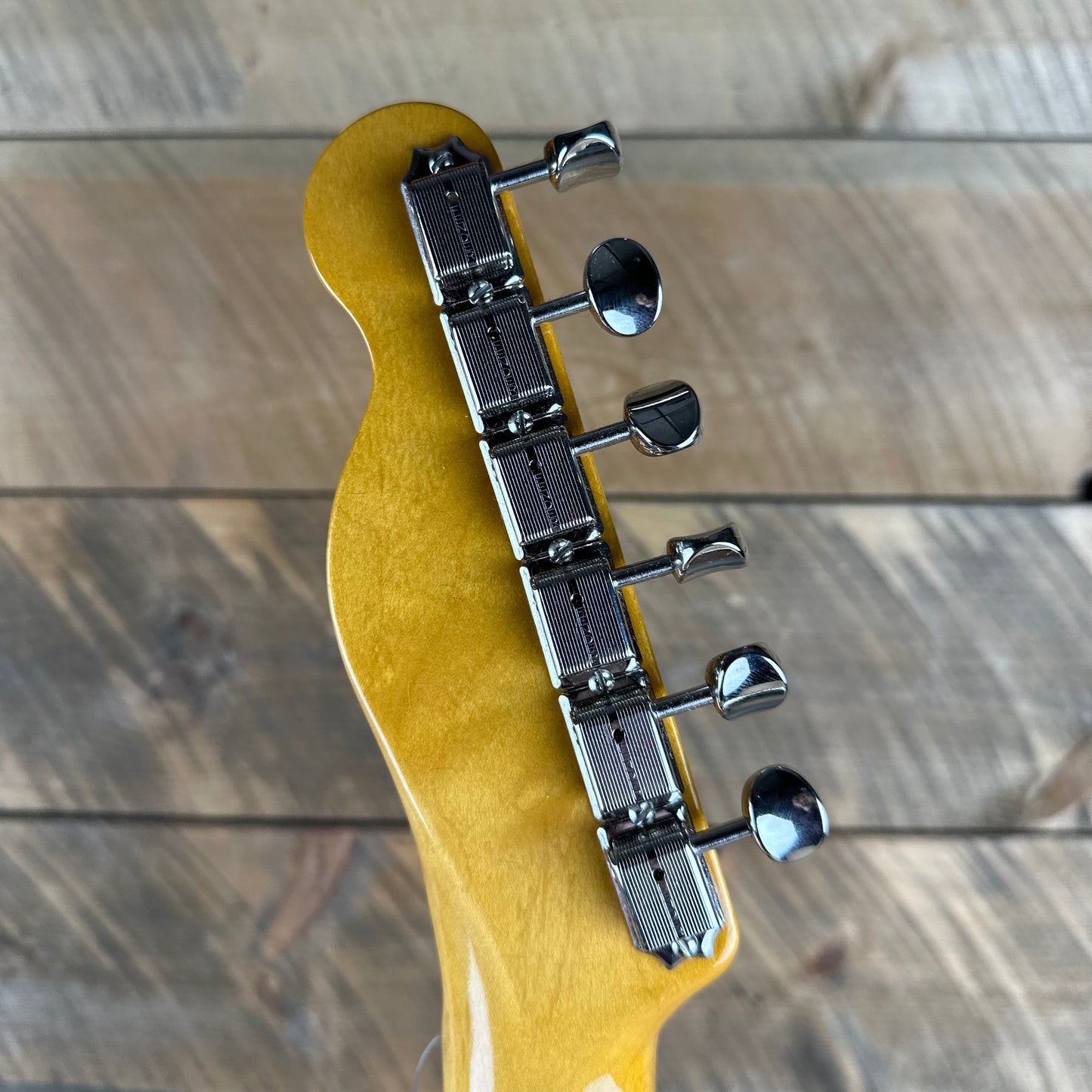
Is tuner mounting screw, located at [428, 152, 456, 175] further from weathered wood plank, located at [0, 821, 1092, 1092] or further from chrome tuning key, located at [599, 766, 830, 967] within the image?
weathered wood plank, located at [0, 821, 1092, 1092]

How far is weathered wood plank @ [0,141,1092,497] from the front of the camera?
62 cm

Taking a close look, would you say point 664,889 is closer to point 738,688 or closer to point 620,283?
point 738,688

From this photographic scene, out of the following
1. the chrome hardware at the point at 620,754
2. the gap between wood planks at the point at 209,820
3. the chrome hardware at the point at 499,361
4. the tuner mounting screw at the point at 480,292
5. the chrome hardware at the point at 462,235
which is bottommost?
the gap between wood planks at the point at 209,820

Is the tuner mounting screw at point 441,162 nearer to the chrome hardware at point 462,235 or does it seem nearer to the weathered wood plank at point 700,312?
the chrome hardware at point 462,235

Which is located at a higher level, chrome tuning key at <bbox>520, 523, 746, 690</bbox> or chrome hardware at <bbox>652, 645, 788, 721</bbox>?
chrome tuning key at <bbox>520, 523, 746, 690</bbox>

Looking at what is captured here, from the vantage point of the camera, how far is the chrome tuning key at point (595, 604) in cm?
38

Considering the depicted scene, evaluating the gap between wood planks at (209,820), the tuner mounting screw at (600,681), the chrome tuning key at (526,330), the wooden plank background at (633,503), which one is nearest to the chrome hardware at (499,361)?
the chrome tuning key at (526,330)

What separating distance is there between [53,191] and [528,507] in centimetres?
48

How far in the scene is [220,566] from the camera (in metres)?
0.63

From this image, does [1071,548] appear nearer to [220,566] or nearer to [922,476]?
[922,476]

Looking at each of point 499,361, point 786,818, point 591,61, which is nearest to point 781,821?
point 786,818

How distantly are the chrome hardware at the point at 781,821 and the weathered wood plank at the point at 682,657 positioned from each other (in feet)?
0.77

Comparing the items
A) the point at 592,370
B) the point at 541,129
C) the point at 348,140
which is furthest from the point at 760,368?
the point at 348,140

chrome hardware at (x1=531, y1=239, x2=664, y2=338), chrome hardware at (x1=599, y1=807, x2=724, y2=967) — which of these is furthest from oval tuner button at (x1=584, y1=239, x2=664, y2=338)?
chrome hardware at (x1=599, y1=807, x2=724, y2=967)
